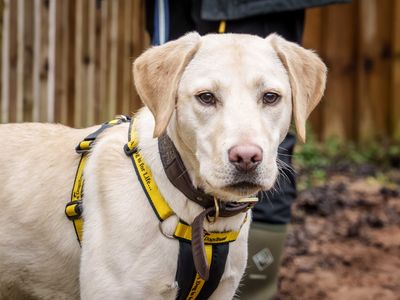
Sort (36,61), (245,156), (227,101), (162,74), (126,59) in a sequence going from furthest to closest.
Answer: (126,59), (36,61), (162,74), (227,101), (245,156)

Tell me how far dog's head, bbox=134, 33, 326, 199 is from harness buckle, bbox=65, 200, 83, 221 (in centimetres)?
45

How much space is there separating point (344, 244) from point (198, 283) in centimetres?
296

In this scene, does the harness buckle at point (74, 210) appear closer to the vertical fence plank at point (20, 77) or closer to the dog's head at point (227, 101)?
the dog's head at point (227, 101)

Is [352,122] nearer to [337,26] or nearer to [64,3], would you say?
[337,26]

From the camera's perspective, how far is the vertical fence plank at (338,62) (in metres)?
8.72

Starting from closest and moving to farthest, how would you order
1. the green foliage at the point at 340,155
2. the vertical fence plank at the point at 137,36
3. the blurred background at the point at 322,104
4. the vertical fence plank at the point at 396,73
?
the blurred background at the point at 322,104 < the vertical fence plank at the point at 137,36 < the green foliage at the point at 340,155 < the vertical fence plank at the point at 396,73

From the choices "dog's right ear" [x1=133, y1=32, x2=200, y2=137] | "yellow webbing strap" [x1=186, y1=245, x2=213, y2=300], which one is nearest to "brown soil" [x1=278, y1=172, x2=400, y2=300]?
"yellow webbing strap" [x1=186, y1=245, x2=213, y2=300]

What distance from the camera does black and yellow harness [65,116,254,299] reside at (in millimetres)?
2770

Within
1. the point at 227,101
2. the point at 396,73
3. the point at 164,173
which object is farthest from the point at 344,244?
the point at 396,73

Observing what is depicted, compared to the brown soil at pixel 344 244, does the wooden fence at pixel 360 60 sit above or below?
above

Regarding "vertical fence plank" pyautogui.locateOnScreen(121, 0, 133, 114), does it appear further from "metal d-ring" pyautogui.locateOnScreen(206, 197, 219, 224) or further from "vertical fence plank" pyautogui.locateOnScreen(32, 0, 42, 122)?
"metal d-ring" pyautogui.locateOnScreen(206, 197, 219, 224)

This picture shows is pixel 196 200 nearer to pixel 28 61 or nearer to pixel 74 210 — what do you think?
pixel 74 210

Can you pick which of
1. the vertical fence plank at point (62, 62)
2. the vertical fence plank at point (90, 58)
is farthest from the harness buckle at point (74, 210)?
the vertical fence plank at point (90, 58)

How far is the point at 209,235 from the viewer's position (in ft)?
9.30
